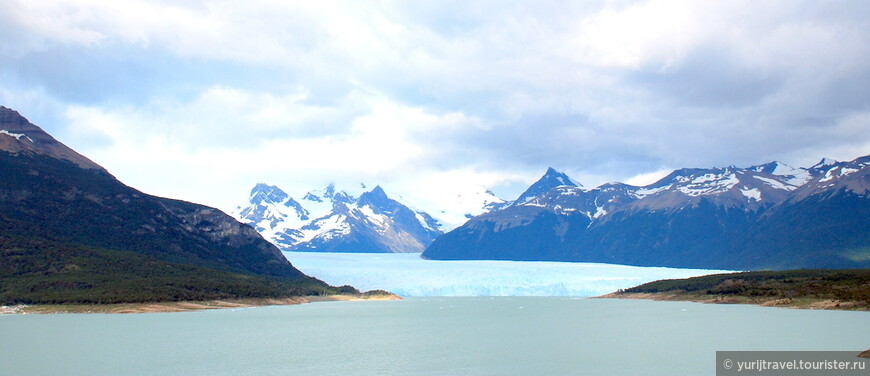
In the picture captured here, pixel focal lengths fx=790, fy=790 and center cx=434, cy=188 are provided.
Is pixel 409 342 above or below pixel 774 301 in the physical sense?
below

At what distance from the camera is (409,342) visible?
89.2m

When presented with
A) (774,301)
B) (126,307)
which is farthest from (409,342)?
(774,301)

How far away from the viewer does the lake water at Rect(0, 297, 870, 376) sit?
66.8 meters

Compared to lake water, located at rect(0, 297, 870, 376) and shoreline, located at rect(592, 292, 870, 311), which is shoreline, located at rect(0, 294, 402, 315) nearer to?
lake water, located at rect(0, 297, 870, 376)

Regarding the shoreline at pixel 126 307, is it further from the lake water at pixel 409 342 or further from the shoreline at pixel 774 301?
the shoreline at pixel 774 301

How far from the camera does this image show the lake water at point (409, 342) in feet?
219

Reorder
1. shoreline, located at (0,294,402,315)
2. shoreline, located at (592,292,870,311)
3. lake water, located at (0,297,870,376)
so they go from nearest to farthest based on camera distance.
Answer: lake water, located at (0,297,870,376) → shoreline, located at (0,294,402,315) → shoreline, located at (592,292,870,311)

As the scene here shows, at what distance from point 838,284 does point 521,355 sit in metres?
112

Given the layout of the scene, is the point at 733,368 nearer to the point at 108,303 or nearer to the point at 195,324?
the point at 195,324

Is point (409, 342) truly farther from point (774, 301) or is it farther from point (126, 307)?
point (774, 301)

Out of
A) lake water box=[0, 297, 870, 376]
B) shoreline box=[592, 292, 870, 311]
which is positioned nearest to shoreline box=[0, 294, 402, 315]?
lake water box=[0, 297, 870, 376]

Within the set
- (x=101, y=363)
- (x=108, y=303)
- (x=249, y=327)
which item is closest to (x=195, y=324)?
(x=249, y=327)

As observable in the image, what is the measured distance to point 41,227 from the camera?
194 metres

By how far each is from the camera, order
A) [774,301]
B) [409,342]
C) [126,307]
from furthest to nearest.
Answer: [774,301]
[126,307]
[409,342]
